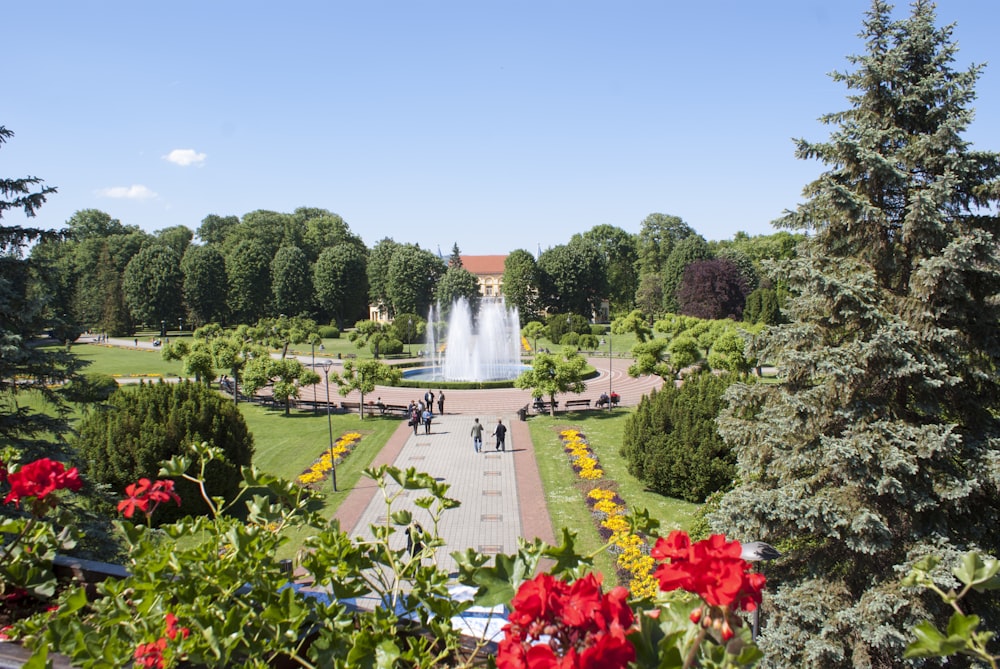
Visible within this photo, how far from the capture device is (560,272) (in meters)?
71.0

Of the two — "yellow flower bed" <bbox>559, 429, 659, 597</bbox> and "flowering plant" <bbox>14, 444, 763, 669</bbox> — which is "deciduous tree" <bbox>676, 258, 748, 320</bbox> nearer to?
"yellow flower bed" <bbox>559, 429, 659, 597</bbox>

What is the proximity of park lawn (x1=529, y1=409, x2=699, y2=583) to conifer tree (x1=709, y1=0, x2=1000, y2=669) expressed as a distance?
9.38ft

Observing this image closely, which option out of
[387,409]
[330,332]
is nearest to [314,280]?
[330,332]

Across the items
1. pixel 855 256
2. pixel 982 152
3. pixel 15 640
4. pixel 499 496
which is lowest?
pixel 499 496

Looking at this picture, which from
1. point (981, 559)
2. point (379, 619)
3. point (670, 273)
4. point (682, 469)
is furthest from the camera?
point (670, 273)

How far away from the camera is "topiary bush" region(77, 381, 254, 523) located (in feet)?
50.1

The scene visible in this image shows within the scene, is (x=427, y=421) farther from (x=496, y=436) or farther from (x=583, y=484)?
(x=583, y=484)

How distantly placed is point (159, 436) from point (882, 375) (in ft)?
48.7

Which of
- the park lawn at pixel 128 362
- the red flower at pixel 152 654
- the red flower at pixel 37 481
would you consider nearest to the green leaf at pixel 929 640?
the red flower at pixel 152 654

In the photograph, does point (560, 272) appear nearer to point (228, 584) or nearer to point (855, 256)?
point (855, 256)

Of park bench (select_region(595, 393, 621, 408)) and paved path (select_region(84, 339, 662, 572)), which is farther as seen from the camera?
park bench (select_region(595, 393, 621, 408))

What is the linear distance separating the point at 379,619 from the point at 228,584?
0.62 m

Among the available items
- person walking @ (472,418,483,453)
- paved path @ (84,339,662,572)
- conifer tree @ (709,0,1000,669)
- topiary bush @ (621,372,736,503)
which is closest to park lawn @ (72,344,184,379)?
paved path @ (84,339,662,572)

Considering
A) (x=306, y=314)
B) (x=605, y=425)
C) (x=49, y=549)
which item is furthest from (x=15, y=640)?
(x=306, y=314)
